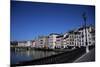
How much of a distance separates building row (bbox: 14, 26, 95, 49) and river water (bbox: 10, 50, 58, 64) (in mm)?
74

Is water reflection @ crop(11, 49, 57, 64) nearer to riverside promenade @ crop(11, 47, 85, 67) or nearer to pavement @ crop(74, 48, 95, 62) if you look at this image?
riverside promenade @ crop(11, 47, 85, 67)

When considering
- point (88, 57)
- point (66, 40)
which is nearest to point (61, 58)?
point (66, 40)

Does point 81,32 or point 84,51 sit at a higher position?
point 81,32

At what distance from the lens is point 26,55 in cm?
220

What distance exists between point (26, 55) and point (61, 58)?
0.45 meters

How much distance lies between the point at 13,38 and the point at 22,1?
0.45m

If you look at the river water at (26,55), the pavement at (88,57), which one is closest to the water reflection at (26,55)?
the river water at (26,55)

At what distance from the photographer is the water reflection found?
2145 millimetres

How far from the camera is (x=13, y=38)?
2137mm

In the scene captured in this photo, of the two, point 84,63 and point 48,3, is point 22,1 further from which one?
point 84,63

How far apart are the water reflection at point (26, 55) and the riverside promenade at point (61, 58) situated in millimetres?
40

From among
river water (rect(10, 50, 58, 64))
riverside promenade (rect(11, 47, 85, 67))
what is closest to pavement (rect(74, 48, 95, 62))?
riverside promenade (rect(11, 47, 85, 67))
